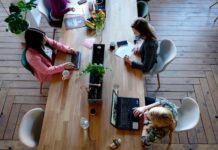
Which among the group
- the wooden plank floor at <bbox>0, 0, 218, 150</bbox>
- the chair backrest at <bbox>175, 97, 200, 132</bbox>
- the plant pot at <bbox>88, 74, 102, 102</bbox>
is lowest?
the wooden plank floor at <bbox>0, 0, 218, 150</bbox>

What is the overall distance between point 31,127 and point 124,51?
4.35 feet

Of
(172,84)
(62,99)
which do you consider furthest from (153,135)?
(172,84)

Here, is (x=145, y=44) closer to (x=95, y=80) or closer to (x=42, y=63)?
(x=95, y=80)

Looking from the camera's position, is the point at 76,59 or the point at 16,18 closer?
the point at 76,59

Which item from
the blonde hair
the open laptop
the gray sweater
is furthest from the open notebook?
the blonde hair

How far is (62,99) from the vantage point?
2305 millimetres

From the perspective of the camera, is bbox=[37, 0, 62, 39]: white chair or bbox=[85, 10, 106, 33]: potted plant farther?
bbox=[37, 0, 62, 39]: white chair

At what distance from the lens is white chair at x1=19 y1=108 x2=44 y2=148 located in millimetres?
2146

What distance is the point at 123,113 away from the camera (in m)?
2.19

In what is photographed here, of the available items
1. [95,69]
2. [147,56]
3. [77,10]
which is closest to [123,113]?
[95,69]

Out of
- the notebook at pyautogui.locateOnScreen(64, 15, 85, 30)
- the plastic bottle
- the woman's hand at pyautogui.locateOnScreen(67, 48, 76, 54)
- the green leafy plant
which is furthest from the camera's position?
the notebook at pyautogui.locateOnScreen(64, 15, 85, 30)

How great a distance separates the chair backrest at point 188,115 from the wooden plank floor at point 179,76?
23.7 inches

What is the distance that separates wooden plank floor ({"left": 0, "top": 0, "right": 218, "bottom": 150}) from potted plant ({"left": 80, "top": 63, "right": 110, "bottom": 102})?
1.18 metres

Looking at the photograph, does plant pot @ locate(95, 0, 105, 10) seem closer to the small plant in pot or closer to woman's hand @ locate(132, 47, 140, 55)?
woman's hand @ locate(132, 47, 140, 55)
